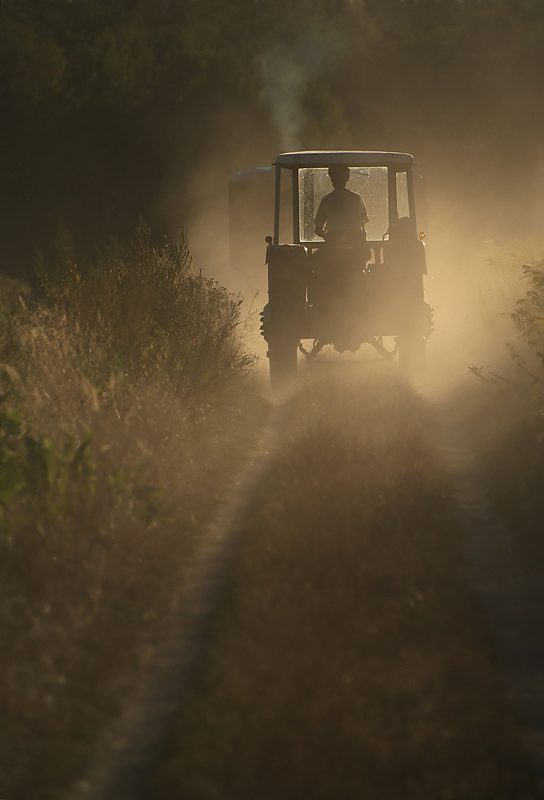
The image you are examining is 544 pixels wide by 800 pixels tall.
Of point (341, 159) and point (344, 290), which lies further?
point (341, 159)

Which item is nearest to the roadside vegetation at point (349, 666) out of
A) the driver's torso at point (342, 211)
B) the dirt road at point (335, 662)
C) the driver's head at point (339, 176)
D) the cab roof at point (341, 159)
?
the dirt road at point (335, 662)

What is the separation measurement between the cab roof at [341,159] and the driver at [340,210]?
121 millimetres

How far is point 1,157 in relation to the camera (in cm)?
3148

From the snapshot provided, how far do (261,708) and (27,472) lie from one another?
7.56 feet

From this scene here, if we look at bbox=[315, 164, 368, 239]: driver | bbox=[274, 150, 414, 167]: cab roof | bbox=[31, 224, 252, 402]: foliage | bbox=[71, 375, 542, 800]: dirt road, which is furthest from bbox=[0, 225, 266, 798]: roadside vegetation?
bbox=[274, 150, 414, 167]: cab roof

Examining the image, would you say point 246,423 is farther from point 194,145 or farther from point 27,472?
point 194,145

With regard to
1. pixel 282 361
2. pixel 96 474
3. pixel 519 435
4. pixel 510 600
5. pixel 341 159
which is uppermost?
pixel 341 159

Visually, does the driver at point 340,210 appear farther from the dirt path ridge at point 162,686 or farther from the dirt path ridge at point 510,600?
the dirt path ridge at point 162,686

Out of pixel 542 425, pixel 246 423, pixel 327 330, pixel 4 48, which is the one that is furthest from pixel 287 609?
pixel 4 48

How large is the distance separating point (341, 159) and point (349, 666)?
832cm

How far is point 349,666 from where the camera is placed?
4242 mm

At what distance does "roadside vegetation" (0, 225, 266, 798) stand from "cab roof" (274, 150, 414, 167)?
1674mm

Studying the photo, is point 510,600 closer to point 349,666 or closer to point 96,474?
point 349,666

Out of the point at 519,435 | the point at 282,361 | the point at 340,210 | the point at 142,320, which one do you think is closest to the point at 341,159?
the point at 340,210
